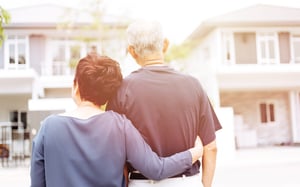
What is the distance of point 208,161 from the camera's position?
4.59ft

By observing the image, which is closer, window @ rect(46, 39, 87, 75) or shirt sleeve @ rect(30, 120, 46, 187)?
shirt sleeve @ rect(30, 120, 46, 187)

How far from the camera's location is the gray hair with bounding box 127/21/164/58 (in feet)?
4.38

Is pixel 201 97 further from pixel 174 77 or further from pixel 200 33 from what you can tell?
pixel 200 33

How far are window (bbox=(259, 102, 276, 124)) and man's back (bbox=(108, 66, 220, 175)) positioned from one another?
1150 cm

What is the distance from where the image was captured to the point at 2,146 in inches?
322

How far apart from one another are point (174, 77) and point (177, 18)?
11234 millimetres

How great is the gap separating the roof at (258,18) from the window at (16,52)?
16.1ft

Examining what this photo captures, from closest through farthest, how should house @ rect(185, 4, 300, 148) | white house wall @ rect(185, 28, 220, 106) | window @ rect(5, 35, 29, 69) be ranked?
white house wall @ rect(185, 28, 220, 106) → house @ rect(185, 4, 300, 148) → window @ rect(5, 35, 29, 69)

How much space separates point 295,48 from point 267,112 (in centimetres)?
204

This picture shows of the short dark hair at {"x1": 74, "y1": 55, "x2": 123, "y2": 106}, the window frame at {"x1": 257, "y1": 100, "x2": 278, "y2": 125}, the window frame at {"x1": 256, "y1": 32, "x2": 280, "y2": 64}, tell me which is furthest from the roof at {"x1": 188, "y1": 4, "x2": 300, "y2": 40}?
the short dark hair at {"x1": 74, "y1": 55, "x2": 123, "y2": 106}

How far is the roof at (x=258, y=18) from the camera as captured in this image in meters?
11.1

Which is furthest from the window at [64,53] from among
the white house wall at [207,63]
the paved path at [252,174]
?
the paved path at [252,174]

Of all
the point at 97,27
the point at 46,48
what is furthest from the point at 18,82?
the point at 97,27

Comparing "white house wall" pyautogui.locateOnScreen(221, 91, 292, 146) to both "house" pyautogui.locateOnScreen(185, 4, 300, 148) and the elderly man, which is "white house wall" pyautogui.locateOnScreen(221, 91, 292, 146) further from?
the elderly man
